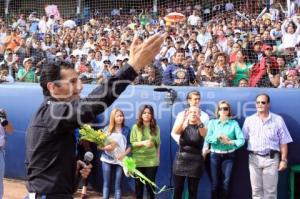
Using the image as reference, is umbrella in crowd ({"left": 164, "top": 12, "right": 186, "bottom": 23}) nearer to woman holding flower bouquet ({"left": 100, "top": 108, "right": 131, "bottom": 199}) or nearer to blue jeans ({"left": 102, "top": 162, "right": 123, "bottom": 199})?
woman holding flower bouquet ({"left": 100, "top": 108, "right": 131, "bottom": 199})

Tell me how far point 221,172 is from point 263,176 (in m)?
0.62

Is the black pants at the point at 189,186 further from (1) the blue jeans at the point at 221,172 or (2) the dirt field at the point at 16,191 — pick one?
(2) the dirt field at the point at 16,191

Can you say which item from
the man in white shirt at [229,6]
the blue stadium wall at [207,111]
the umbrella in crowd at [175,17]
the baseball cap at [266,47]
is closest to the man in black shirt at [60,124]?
the blue stadium wall at [207,111]

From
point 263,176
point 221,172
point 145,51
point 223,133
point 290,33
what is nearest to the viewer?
point 145,51

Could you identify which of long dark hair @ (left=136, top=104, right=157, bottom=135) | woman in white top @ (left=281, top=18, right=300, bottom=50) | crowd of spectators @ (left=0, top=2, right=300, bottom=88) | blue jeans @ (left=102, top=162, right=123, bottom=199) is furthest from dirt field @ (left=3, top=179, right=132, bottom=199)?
woman in white top @ (left=281, top=18, right=300, bottom=50)

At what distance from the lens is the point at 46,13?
51.0 feet

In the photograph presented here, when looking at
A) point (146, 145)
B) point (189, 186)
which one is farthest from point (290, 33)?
point (189, 186)

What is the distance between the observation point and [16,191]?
28.3 feet

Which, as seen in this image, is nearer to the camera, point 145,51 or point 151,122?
point 145,51

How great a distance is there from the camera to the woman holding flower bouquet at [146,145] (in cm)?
740

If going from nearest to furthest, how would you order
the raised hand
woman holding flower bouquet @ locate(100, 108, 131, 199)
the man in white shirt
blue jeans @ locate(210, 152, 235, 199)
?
the raised hand < blue jeans @ locate(210, 152, 235, 199) < woman holding flower bouquet @ locate(100, 108, 131, 199) < the man in white shirt

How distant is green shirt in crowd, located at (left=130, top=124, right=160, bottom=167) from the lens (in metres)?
7.40

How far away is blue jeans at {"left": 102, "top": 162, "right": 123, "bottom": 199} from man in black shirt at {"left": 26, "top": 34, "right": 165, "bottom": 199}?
466cm

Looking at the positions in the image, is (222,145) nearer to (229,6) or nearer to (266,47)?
(266,47)
